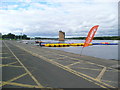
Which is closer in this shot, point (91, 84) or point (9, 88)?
point (9, 88)

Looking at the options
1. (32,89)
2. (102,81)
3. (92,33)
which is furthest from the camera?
(92,33)

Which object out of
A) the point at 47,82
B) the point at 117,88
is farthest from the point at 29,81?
the point at 117,88

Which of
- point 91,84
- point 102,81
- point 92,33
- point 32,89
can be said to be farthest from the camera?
point 92,33

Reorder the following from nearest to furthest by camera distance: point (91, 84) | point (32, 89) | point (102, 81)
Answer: point (32, 89), point (91, 84), point (102, 81)

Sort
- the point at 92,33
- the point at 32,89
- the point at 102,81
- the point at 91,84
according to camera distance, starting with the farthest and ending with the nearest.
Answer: the point at 92,33, the point at 102,81, the point at 91,84, the point at 32,89

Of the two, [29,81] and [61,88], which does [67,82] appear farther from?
[29,81]

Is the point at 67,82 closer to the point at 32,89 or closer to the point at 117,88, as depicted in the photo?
the point at 32,89

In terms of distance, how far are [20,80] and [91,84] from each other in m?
3.74

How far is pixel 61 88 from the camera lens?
5043 mm

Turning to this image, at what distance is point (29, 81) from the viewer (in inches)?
229

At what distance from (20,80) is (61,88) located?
2396 mm

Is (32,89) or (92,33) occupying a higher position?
(92,33)

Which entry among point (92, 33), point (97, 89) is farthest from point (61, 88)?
point (92, 33)

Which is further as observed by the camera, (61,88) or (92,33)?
(92,33)
